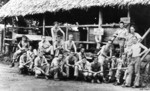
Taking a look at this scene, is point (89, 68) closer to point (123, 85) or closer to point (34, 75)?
point (123, 85)

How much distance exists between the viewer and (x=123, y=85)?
11.8 metres

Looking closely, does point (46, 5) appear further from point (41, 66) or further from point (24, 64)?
point (41, 66)

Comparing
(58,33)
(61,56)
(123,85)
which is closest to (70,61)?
(61,56)

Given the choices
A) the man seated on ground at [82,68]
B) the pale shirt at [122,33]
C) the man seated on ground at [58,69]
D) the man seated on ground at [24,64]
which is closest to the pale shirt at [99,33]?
the pale shirt at [122,33]

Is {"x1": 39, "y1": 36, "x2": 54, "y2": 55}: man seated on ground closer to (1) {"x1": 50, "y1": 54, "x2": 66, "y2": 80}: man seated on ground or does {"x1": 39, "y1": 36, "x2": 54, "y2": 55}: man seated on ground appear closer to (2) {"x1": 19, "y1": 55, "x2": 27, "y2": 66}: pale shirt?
(2) {"x1": 19, "y1": 55, "x2": 27, "y2": 66}: pale shirt

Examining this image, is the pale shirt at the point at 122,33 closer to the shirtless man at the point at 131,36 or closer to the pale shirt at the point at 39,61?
the shirtless man at the point at 131,36

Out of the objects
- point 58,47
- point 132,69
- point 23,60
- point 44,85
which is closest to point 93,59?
point 58,47

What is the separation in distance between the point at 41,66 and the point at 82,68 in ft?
6.47

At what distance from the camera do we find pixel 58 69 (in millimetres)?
13305

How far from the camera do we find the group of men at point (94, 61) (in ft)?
38.4

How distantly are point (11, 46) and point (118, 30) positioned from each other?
33.3 ft

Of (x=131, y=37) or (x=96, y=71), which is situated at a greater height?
(x=131, y=37)

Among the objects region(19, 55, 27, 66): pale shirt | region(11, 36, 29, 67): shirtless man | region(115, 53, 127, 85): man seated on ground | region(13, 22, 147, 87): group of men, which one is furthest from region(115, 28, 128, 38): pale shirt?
region(11, 36, 29, 67): shirtless man

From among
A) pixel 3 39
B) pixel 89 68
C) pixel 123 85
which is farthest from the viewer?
pixel 3 39
